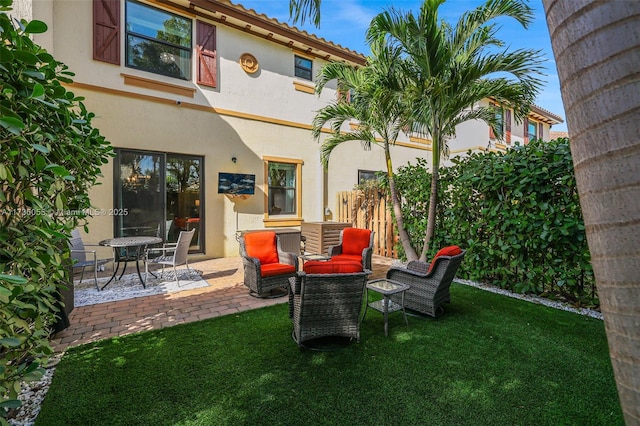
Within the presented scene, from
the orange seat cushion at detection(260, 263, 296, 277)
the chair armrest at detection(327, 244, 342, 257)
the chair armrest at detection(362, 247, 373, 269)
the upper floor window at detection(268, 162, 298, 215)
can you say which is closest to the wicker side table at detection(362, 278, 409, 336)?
the orange seat cushion at detection(260, 263, 296, 277)

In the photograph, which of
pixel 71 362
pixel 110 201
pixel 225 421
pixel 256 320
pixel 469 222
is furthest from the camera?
pixel 110 201

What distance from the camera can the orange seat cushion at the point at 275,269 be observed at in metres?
4.56

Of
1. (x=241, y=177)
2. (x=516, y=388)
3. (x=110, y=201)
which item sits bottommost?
(x=516, y=388)

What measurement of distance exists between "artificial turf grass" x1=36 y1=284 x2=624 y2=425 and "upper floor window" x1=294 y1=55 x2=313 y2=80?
8018mm

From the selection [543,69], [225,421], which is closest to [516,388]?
[225,421]

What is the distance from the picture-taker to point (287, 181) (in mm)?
9000

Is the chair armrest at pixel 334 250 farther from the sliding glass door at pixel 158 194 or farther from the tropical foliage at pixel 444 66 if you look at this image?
the sliding glass door at pixel 158 194

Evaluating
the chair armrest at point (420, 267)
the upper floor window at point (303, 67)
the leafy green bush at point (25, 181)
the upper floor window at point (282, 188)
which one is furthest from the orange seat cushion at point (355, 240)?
the upper floor window at point (303, 67)

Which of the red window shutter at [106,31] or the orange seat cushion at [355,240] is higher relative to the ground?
the red window shutter at [106,31]

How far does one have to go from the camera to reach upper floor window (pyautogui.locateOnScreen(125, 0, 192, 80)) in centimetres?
674

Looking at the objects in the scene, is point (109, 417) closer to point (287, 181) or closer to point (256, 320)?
point (256, 320)

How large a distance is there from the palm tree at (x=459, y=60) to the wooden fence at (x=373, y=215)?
308 centimetres

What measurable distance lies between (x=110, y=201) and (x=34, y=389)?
4.90 metres

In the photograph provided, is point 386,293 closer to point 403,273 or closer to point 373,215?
point 403,273
